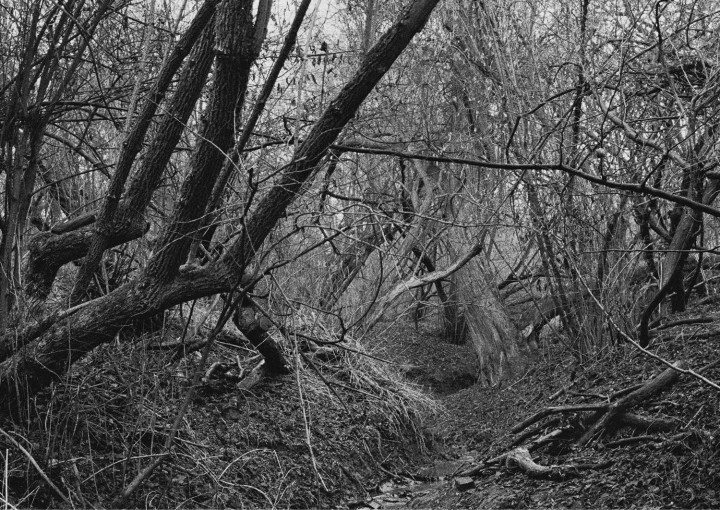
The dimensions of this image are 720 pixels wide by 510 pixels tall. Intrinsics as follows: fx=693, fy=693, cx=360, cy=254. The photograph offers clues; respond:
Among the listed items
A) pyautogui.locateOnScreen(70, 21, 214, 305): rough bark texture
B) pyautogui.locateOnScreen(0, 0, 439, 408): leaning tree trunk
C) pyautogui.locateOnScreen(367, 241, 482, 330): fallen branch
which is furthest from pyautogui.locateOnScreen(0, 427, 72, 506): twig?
pyautogui.locateOnScreen(367, 241, 482, 330): fallen branch

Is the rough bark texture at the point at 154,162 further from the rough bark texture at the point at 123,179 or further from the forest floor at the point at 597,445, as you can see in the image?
the forest floor at the point at 597,445

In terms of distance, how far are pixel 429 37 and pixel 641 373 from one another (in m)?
4.67

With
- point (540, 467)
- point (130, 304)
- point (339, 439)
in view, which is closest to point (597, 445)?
point (540, 467)

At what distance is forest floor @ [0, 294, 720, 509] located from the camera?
3504mm

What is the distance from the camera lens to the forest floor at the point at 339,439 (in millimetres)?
3504

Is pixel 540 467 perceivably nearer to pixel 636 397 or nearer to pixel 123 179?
pixel 636 397

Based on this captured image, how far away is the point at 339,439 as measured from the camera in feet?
18.5

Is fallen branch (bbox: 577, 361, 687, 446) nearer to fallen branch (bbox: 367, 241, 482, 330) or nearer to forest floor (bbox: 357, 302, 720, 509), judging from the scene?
forest floor (bbox: 357, 302, 720, 509)

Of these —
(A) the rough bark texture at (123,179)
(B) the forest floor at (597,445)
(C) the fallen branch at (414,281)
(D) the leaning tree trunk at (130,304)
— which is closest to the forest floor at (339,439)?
(B) the forest floor at (597,445)

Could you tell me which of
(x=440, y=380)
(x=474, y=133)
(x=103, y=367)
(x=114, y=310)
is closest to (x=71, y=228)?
(x=103, y=367)

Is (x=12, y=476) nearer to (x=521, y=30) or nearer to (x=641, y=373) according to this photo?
(x=641, y=373)

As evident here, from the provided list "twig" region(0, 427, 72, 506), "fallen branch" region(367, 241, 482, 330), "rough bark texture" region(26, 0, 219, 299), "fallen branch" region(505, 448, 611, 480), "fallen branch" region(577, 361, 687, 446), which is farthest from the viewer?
"fallen branch" region(367, 241, 482, 330)

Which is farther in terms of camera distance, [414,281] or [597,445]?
[414,281]

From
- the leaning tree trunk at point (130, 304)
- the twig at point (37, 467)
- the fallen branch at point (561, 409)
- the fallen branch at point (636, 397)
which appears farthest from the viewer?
the fallen branch at point (561, 409)
